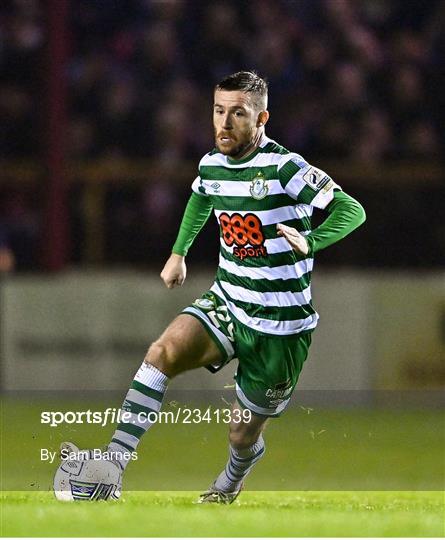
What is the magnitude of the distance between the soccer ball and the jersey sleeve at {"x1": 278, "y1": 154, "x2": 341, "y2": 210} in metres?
1.37

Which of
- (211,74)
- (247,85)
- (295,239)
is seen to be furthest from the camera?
(211,74)

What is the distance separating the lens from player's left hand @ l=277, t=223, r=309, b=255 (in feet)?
23.1

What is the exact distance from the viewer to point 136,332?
13.0m

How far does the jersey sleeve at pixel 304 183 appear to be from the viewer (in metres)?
7.35

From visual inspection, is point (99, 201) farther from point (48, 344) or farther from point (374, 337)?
point (374, 337)

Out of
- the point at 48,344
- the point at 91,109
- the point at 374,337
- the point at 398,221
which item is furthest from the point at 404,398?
the point at 91,109

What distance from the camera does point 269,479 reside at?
9.16m

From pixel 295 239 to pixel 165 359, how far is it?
2.91 ft

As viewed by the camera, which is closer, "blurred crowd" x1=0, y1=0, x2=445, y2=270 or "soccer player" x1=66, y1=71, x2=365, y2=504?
"soccer player" x1=66, y1=71, x2=365, y2=504

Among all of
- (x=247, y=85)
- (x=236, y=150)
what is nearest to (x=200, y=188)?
(x=236, y=150)

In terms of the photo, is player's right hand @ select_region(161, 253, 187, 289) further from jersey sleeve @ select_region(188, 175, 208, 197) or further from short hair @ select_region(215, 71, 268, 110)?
short hair @ select_region(215, 71, 268, 110)

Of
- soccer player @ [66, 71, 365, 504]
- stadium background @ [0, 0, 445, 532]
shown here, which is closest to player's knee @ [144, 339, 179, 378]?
soccer player @ [66, 71, 365, 504]

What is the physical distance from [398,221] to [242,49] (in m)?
1.89

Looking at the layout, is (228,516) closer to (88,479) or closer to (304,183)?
(88,479)
